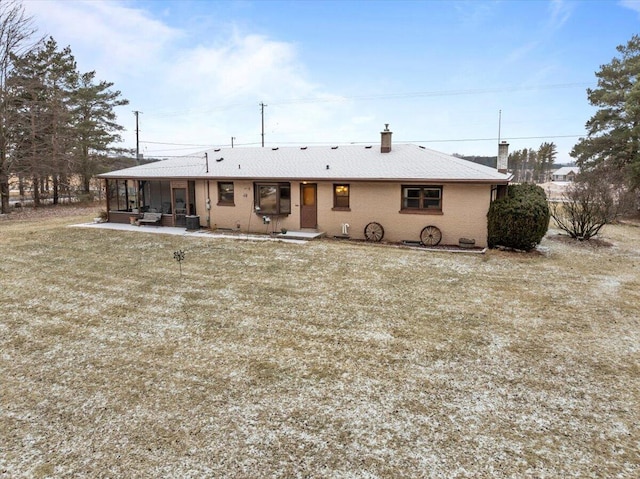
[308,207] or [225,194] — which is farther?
[225,194]

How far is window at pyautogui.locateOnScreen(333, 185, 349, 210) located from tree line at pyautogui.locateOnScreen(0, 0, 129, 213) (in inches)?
825

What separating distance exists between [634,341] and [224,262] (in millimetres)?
10327

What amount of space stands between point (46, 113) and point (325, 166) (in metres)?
21.4

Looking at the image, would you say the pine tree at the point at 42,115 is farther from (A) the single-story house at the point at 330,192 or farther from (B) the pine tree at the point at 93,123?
(A) the single-story house at the point at 330,192

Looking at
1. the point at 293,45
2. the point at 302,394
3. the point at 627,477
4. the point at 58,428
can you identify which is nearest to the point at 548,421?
the point at 627,477

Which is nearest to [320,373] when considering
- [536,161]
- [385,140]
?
[385,140]

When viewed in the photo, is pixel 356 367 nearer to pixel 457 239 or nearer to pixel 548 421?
pixel 548 421

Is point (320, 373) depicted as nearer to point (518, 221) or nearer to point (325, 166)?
point (518, 221)

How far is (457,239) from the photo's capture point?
14383 millimetres

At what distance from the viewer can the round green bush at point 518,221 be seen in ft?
41.2

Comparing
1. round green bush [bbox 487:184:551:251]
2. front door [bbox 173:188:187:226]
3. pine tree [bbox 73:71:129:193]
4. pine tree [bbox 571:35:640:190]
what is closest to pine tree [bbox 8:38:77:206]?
pine tree [bbox 73:71:129:193]

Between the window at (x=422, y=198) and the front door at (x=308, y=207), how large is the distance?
3.91 metres

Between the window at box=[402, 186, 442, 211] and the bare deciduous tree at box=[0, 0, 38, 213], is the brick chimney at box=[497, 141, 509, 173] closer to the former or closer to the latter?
the window at box=[402, 186, 442, 211]

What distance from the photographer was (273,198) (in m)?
16.9
